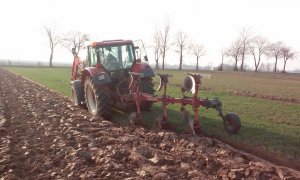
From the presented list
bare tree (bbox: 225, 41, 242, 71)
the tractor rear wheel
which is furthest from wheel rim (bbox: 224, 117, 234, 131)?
bare tree (bbox: 225, 41, 242, 71)

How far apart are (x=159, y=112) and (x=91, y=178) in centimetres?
603

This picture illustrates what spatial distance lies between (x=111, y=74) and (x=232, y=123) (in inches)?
166

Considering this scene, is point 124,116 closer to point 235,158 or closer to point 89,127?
point 89,127

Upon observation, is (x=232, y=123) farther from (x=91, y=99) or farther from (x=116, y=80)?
(x=91, y=99)

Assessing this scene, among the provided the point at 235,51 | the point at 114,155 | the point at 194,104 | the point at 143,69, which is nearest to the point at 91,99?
the point at 143,69

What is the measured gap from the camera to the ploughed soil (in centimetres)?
535

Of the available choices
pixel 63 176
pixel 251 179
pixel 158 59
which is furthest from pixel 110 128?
pixel 158 59

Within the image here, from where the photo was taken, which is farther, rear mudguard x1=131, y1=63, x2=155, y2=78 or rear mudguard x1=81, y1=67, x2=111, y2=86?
rear mudguard x1=131, y1=63, x2=155, y2=78

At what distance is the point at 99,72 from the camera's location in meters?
10.1

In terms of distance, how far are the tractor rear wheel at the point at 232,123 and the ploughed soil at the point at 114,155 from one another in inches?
40.1

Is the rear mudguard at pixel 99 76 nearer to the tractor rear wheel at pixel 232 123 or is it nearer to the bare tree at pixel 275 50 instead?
the tractor rear wheel at pixel 232 123

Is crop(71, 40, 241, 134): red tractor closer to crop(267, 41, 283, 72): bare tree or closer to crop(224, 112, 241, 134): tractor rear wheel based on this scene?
crop(224, 112, 241, 134): tractor rear wheel

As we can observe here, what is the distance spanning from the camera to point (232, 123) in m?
8.14

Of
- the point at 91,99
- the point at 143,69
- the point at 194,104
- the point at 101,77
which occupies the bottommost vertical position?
the point at 91,99
